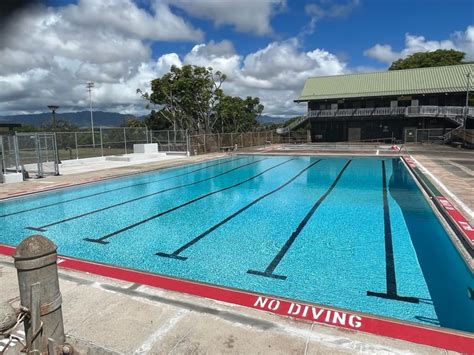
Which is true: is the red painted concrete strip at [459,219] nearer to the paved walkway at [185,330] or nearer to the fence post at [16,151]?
the paved walkway at [185,330]

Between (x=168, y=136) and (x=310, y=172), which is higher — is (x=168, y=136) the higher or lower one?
the higher one

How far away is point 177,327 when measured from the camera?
2.83 m

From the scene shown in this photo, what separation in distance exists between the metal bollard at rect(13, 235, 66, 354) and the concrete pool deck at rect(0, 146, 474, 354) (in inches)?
19.2

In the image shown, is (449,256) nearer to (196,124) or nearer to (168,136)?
(168,136)

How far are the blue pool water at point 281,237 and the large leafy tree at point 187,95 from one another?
17870 millimetres

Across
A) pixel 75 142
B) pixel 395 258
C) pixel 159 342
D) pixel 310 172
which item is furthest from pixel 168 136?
pixel 159 342

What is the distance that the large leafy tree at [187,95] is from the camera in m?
28.5

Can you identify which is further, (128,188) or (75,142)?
(75,142)

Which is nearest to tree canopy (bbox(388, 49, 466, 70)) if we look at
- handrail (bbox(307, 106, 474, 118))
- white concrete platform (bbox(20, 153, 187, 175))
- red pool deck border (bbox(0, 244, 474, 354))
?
handrail (bbox(307, 106, 474, 118))

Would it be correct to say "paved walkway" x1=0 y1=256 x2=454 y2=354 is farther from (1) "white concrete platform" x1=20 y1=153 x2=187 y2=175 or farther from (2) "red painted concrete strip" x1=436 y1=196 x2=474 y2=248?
(1) "white concrete platform" x1=20 y1=153 x2=187 y2=175

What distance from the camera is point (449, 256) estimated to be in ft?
17.2

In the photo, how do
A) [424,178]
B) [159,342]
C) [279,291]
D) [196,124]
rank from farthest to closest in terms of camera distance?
[196,124] < [424,178] < [279,291] < [159,342]

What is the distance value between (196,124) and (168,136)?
7893mm

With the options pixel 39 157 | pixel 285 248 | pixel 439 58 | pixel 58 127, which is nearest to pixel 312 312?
pixel 285 248
